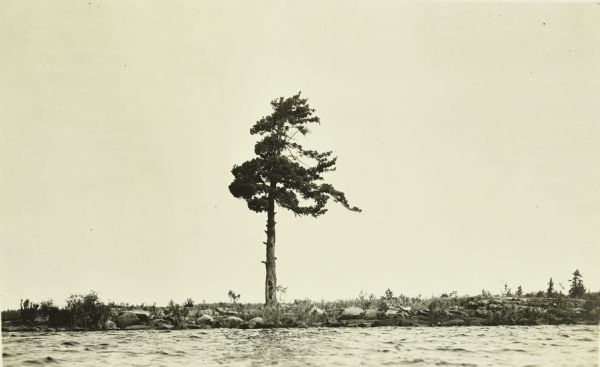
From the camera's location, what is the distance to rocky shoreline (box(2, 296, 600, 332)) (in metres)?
23.8

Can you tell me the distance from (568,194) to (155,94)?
15.0 m

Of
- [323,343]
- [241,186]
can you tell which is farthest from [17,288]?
[323,343]

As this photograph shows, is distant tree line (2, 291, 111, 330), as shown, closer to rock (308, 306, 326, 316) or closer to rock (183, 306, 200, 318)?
A: rock (183, 306, 200, 318)

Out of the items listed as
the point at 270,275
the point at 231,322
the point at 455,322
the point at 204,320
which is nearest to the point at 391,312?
the point at 455,322

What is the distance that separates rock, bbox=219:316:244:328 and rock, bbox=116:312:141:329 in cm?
304

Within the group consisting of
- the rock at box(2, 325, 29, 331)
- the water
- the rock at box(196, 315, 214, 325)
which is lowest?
the water

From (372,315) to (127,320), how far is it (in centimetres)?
902

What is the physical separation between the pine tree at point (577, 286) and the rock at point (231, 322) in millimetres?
11974

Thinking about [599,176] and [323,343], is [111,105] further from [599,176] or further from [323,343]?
[599,176]

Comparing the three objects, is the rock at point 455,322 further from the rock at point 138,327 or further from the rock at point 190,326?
the rock at point 138,327

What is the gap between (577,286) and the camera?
2308 cm

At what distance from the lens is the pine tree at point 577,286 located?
22953 mm

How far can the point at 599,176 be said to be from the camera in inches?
886

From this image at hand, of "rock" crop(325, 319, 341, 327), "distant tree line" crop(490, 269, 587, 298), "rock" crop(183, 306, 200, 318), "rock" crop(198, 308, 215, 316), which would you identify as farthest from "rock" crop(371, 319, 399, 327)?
"rock" crop(183, 306, 200, 318)
